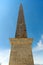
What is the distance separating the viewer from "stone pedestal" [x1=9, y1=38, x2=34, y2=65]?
11.1 meters

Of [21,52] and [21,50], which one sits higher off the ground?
[21,50]

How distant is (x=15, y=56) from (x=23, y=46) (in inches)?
42.6

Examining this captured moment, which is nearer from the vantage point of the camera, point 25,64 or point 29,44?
point 25,64

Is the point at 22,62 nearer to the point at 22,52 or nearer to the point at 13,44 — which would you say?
the point at 22,52

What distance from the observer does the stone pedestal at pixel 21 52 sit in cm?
1112

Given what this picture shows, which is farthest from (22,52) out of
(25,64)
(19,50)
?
(25,64)

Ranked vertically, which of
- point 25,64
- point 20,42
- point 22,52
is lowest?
point 25,64

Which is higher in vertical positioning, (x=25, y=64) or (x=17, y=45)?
(x=17, y=45)

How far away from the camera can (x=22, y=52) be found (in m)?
11.5

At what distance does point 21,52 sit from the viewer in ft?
37.7

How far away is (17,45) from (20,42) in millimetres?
358

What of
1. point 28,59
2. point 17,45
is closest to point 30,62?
point 28,59

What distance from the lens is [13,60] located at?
11.2 metres

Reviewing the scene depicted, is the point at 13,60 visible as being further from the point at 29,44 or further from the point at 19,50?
the point at 29,44
